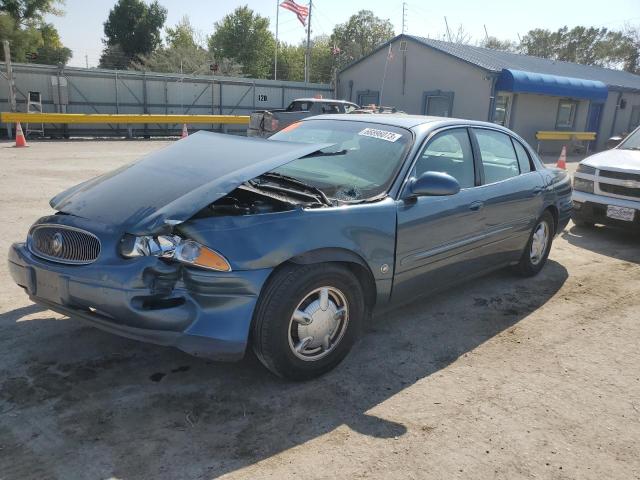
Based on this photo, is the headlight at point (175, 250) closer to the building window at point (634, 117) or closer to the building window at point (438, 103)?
the building window at point (438, 103)

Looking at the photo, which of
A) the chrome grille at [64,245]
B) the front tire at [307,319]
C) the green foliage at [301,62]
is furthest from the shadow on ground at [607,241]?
the green foliage at [301,62]

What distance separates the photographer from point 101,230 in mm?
2838

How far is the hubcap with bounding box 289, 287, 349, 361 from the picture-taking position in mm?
3014

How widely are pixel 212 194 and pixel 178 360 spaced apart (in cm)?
118

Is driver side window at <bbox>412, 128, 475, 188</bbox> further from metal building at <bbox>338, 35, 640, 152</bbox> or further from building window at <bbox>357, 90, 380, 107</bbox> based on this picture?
building window at <bbox>357, 90, 380, 107</bbox>

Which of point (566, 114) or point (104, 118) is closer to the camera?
point (104, 118)

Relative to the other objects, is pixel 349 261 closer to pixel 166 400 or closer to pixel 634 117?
pixel 166 400

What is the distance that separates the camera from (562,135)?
840 inches

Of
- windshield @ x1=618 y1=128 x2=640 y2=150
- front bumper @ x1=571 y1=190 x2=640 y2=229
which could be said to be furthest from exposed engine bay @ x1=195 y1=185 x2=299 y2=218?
windshield @ x1=618 y1=128 x2=640 y2=150

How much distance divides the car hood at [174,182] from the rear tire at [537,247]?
2.97 meters

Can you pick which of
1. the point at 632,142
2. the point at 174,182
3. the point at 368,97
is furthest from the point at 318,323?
the point at 368,97

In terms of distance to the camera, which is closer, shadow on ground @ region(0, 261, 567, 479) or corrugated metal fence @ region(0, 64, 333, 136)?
shadow on ground @ region(0, 261, 567, 479)

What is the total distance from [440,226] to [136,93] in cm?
Result: 2067

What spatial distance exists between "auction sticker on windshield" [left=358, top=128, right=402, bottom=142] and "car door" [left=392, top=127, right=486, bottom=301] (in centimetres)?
24
